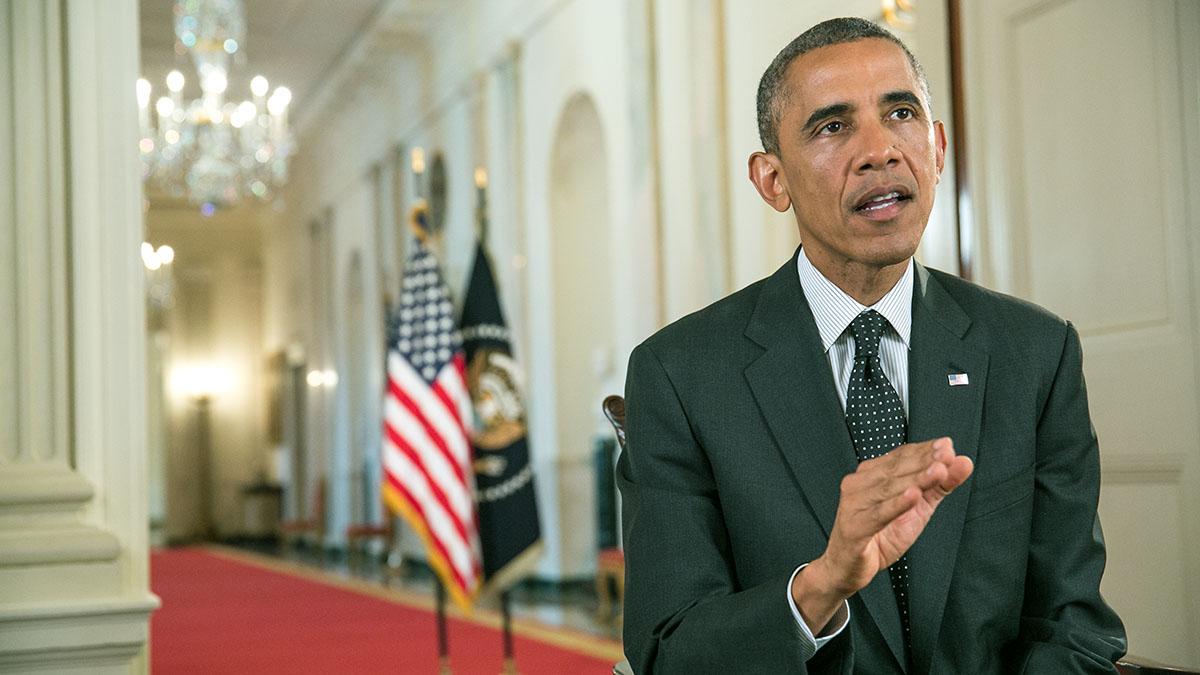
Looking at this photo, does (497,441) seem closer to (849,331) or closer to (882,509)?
(849,331)

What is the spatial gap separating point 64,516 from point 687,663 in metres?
1.77

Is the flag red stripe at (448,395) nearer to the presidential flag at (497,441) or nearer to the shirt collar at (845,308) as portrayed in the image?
the presidential flag at (497,441)

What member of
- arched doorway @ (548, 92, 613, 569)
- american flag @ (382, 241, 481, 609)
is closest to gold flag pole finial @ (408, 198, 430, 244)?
american flag @ (382, 241, 481, 609)

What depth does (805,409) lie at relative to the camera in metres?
1.65

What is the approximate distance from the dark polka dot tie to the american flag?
178 inches

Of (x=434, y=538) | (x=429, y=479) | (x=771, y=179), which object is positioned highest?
(x=771, y=179)

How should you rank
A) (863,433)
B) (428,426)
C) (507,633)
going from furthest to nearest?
(428,426) < (507,633) < (863,433)

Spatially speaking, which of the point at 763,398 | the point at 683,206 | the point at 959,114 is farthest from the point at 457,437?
the point at 763,398

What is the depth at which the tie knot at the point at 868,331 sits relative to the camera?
1694 mm

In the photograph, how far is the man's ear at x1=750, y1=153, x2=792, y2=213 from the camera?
1.76 m

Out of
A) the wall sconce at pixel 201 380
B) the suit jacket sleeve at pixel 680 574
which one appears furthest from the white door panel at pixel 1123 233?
the wall sconce at pixel 201 380

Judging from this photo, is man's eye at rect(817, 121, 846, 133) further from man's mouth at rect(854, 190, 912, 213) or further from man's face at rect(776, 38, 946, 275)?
man's mouth at rect(854, 190, 912, 213)

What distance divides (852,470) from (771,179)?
45cm

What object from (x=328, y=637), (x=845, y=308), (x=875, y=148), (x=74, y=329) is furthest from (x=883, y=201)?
(x=328, y=637)
